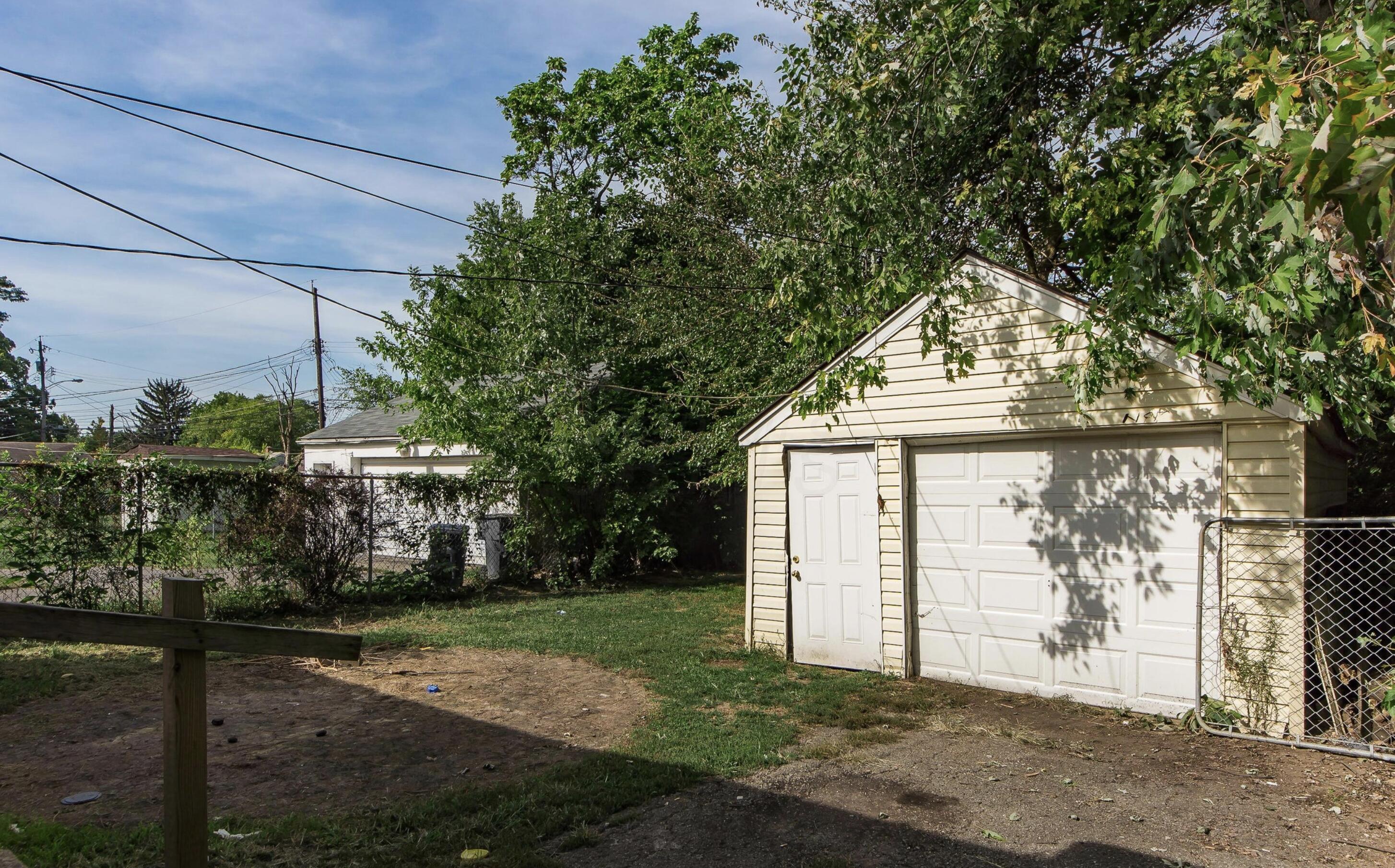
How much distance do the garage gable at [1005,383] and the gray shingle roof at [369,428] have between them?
15009 mm

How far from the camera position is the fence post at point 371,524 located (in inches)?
484

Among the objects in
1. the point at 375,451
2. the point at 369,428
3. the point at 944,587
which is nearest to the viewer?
the point at 944,587

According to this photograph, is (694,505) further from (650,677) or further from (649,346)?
(650,677)

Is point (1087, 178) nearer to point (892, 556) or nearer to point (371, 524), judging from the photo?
point (892, 556)

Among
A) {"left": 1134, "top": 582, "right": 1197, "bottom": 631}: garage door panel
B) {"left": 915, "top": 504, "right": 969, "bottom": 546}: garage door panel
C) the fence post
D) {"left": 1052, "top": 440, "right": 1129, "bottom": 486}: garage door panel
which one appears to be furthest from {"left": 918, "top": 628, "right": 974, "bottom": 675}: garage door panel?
the fence post

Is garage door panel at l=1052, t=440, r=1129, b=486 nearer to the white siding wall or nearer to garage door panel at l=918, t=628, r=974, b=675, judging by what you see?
the white siding wall

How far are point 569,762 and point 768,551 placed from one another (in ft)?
13.0

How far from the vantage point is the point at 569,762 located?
564 centimetres

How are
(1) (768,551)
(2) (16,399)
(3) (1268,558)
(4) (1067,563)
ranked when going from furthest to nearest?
(2) (16,399), (1) (768,551), (4) (1067,563), (3) (1268,558)

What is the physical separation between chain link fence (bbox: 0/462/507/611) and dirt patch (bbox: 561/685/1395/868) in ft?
27.6

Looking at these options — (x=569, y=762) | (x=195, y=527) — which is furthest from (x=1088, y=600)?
(x=195, y=527)

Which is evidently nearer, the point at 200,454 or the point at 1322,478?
the point at 1322,478

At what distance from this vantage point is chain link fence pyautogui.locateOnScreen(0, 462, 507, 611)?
31.5ft

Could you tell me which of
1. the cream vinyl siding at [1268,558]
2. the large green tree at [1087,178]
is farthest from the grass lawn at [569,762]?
the large green tree at [1087,178]
